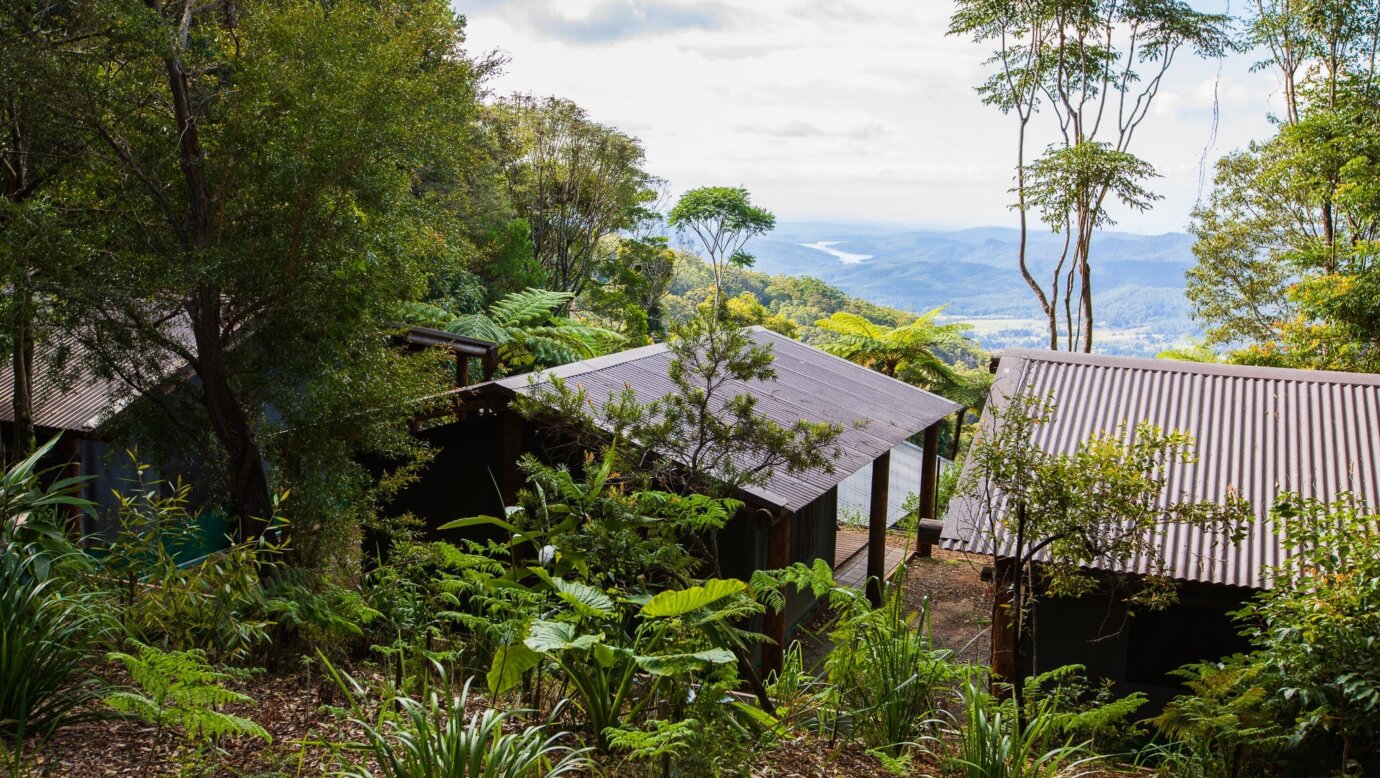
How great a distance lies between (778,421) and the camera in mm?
10797

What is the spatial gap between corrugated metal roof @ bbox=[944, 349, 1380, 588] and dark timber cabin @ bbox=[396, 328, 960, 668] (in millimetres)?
1645

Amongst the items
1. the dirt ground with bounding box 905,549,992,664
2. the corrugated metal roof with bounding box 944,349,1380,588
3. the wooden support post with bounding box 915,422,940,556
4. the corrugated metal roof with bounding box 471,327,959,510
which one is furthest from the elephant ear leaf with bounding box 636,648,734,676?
the wooden support post with bounding box 915,422,940,556

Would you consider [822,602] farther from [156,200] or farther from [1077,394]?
[156,200]

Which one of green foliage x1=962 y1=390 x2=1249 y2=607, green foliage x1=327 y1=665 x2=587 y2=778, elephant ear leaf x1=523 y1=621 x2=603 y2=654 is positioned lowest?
green foliage x1=327 y1=665 x2=587 y2=778

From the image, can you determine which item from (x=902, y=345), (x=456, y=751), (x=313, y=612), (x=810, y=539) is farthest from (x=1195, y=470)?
(x=902, y=345)

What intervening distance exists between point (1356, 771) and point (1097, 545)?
1.65 meters

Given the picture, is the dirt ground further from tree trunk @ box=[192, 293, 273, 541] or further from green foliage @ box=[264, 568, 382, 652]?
green foliage @ box=[264, 568, 382, 652]

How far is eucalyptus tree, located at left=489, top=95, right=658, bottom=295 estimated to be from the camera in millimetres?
31531

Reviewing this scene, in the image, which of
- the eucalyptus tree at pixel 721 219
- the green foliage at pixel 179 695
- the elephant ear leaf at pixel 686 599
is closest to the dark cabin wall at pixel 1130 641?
the elephant ear leaf at pixel 686 599

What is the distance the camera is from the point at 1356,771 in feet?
15.5

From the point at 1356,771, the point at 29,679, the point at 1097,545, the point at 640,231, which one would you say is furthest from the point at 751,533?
the point at 640,231

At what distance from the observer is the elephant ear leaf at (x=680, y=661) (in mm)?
3941

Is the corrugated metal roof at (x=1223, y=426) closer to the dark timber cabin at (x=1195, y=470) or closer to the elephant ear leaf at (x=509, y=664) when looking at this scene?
the dark timber cabin at (x=1195, y=470)

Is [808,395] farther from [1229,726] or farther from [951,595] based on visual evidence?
[1229,726]
